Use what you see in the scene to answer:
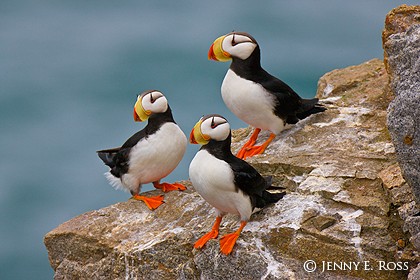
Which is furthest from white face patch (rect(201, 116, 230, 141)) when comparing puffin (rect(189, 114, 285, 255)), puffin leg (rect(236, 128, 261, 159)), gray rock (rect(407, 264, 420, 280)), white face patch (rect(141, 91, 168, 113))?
gray rock (rect(407, 264, 420, 280))

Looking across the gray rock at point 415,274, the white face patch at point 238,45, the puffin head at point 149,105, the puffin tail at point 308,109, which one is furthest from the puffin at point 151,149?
the gray rock at point 415,274

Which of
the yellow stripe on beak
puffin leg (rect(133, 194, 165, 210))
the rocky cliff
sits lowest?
the rocky cliff

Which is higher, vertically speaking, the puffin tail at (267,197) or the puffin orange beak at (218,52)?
the puffin orange beak at (218,52)

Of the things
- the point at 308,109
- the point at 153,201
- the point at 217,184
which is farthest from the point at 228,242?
the point at 308,109

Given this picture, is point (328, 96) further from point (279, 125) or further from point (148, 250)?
point (148, 250)

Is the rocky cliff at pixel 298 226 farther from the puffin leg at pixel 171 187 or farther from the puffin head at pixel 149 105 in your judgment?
the puffin head at pixel 149 105

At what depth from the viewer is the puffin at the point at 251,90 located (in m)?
8.39

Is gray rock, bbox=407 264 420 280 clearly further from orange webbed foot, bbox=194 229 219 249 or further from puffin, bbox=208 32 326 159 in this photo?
puffin, bbox=208 32 326 159

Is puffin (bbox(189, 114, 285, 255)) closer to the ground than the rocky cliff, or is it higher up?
higher up

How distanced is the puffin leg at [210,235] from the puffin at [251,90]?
4.30 feet

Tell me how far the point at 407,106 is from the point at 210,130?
1620 millimetres

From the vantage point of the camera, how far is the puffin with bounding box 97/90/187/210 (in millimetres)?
8039

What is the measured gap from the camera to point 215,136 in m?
7.00

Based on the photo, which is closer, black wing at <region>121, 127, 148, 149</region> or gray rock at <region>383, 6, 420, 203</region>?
gray rock at <region>383, 6, 420, 203</region>
